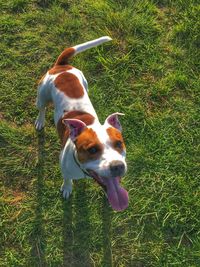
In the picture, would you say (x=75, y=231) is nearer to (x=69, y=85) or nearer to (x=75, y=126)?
(x=75, y=126)

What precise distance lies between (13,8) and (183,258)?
3729 millimetres

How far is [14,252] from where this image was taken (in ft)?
13.5

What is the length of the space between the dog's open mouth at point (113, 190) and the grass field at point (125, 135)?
92 centimetres

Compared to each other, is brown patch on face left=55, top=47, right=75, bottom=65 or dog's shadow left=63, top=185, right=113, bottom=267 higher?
brown patch on face left=55, top=47, right=75, bottom=65

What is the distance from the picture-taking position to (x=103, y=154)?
323 cm

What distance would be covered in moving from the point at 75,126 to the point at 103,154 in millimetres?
361

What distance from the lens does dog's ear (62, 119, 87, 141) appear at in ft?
11.1

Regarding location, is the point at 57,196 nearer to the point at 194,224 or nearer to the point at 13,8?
the point at 194,224

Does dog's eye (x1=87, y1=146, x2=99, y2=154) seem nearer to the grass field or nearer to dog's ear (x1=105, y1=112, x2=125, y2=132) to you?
dog's ear (x1=105, y1=112, x2=125, y2=132)

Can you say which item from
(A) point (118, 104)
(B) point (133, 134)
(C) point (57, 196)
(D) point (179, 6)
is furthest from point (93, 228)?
(D) point (179, 6)

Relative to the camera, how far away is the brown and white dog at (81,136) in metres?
3.24

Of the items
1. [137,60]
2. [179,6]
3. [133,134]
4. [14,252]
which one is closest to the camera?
[14,252]

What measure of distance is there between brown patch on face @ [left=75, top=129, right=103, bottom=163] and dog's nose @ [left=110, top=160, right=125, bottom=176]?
0.16 metres

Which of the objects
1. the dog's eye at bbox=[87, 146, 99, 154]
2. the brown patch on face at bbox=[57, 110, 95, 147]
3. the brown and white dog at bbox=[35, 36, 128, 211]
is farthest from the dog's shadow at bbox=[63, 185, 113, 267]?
the dog's eye at bbox=[87, 146, 99, 154]
